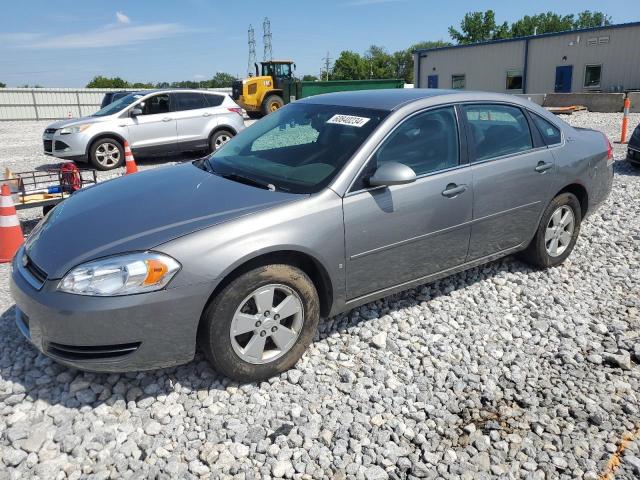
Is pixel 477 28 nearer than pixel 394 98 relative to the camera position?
No

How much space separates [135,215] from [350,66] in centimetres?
10596

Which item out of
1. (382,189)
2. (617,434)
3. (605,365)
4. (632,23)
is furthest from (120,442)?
(632,23)

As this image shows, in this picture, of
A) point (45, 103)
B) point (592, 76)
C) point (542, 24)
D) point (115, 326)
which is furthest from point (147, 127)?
point (542, 24)

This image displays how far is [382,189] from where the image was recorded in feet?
11.3

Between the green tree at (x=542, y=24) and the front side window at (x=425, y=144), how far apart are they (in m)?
95.7

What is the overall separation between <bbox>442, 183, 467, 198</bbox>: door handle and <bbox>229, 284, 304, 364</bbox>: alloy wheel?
1379mm

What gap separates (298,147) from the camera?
3.84m

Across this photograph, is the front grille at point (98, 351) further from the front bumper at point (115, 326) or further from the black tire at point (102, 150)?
the black tire at point (102, 150)

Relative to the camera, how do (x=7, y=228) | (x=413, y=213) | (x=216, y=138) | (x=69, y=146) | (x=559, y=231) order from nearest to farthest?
1. (x=413, y=213)
2. (x=559, y=231)
3. (x=7, y=228)
4. (x=69, y=146)
5. (x=216, y=138)

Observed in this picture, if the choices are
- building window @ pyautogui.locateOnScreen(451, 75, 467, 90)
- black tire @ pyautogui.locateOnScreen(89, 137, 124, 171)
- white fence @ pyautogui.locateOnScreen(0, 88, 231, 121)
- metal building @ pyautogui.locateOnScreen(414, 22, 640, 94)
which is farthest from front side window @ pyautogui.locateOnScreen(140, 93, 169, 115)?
building window @ pyautogui.locateOnScreen(451, 75, 467, 90)

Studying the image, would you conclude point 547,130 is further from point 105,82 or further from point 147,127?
point 105,82

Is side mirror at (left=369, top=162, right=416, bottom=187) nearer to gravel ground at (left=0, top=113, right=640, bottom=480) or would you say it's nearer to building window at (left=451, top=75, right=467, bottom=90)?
gravel ground at (left=0, top=113, right=640, bottom=480)

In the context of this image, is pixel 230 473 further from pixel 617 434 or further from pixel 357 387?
pixel 617 434

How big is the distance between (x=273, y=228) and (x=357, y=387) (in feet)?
3.54
